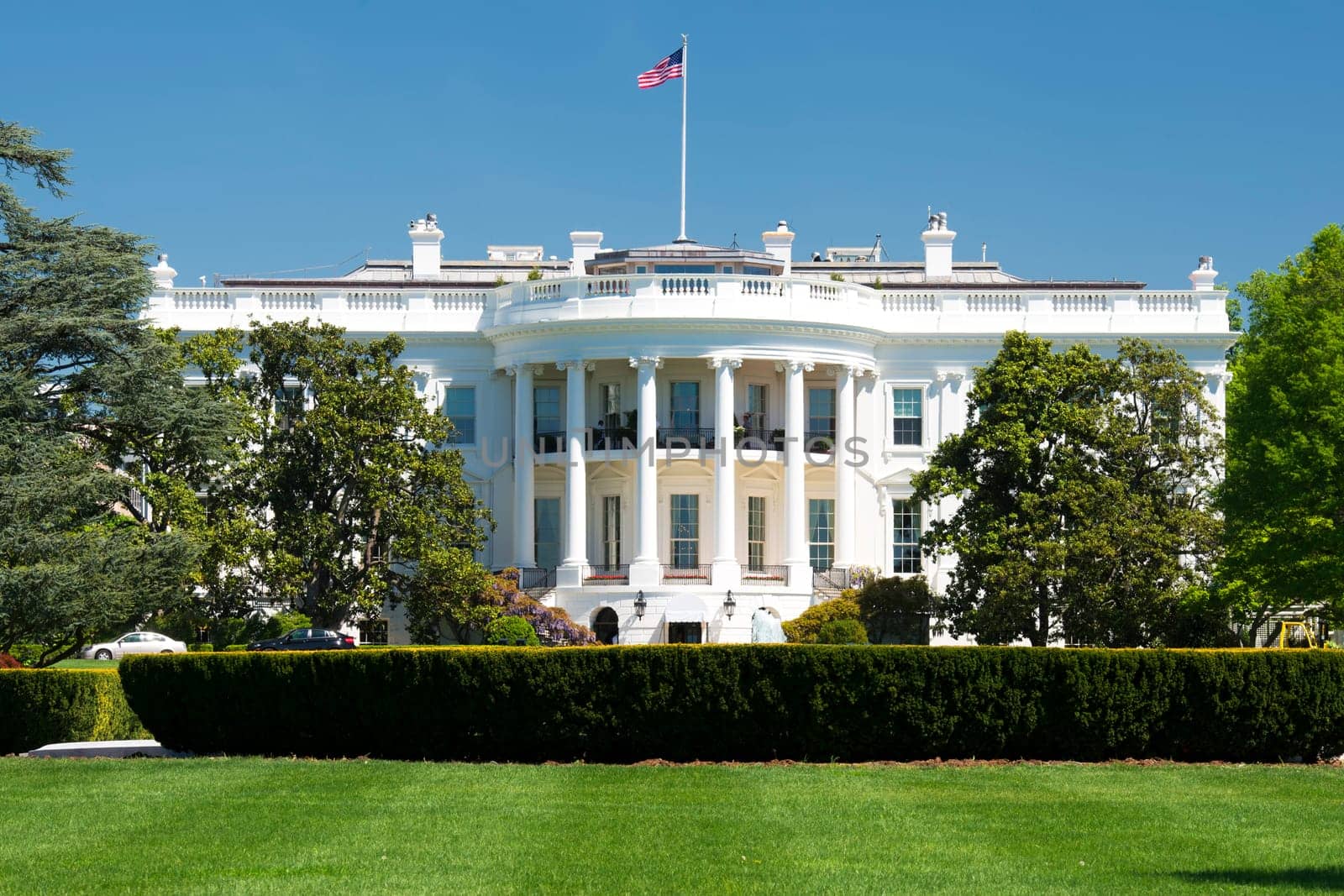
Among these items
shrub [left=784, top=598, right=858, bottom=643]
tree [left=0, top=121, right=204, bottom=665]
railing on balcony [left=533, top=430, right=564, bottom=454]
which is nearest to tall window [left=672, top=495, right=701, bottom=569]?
railing on balcony [left=533, top=430, right=564, bottom=454]

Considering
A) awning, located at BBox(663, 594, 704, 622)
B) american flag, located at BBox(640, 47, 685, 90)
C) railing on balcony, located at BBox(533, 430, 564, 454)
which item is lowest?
awning, located at BBox(663, 594, 704, 622)

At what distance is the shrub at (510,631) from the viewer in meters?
52.1

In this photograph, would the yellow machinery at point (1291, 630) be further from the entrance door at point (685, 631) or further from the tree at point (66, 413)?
the tree at point (66, 413)

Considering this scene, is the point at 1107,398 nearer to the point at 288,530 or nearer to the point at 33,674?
the point at 288,530

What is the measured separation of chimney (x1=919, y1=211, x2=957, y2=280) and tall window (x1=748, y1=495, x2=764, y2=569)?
12.1 m

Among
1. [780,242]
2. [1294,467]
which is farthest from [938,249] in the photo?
[1294,467]

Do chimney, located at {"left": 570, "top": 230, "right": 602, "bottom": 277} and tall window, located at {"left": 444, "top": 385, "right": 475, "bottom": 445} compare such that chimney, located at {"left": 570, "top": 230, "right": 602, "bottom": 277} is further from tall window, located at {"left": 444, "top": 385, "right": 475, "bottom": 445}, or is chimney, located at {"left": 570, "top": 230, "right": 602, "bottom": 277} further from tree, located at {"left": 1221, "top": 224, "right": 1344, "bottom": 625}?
tree, located at {"left": 1221, "top": 224, "right": 1344, "bottom": 625}

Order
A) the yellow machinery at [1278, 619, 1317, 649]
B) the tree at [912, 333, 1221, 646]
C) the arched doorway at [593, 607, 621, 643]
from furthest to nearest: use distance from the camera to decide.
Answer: the arched doorway at [593, 607, 621, 643] < the yellow machinery at [1278, 619, 1317, 649] < the tree at [912, 333, 1221, 646]

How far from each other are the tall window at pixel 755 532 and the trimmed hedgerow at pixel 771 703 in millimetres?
31534

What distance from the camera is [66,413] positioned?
3644cm

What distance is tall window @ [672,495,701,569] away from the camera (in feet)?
194

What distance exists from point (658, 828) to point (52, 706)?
42.6 ft

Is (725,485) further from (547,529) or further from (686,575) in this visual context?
(547,529)

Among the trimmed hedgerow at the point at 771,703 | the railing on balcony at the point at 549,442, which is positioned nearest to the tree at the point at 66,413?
the trimmed hedgerow at the point at 771,703
